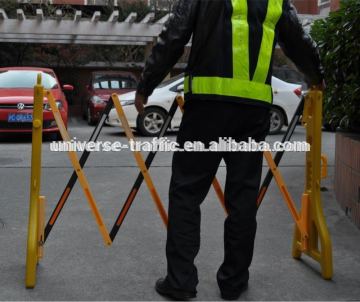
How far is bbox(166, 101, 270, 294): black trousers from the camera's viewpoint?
3639 mm

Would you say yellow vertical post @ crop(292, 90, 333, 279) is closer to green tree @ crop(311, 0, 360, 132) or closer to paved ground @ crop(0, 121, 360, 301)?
paved ground @ crop(0, 121, 360, 301)

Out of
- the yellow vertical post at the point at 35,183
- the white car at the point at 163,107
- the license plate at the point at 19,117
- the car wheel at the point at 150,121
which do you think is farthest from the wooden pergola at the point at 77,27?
the yellow vertical post at the point at 35,183

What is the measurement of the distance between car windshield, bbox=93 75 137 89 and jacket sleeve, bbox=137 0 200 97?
1478cm

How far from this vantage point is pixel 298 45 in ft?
12.7

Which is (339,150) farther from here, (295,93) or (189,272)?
(295,93)

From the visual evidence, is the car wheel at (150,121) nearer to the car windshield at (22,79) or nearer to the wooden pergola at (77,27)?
the car windshield at (22,79)

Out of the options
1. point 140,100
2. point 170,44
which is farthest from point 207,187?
point 170,44

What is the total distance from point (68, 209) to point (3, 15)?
1446 cm

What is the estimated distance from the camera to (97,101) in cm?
1758

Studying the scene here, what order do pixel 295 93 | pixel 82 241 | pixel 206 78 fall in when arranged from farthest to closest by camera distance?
pixel 295 93
pixel 82 241
pixel 206 78

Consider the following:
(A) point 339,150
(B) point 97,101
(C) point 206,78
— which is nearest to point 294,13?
(C) point 206,78

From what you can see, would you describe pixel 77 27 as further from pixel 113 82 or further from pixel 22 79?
pixel 22 79

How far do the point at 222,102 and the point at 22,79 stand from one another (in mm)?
10942

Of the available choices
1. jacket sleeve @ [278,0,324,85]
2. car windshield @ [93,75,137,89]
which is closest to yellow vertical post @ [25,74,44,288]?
jacket sleeve @ [278,0,324,85]
